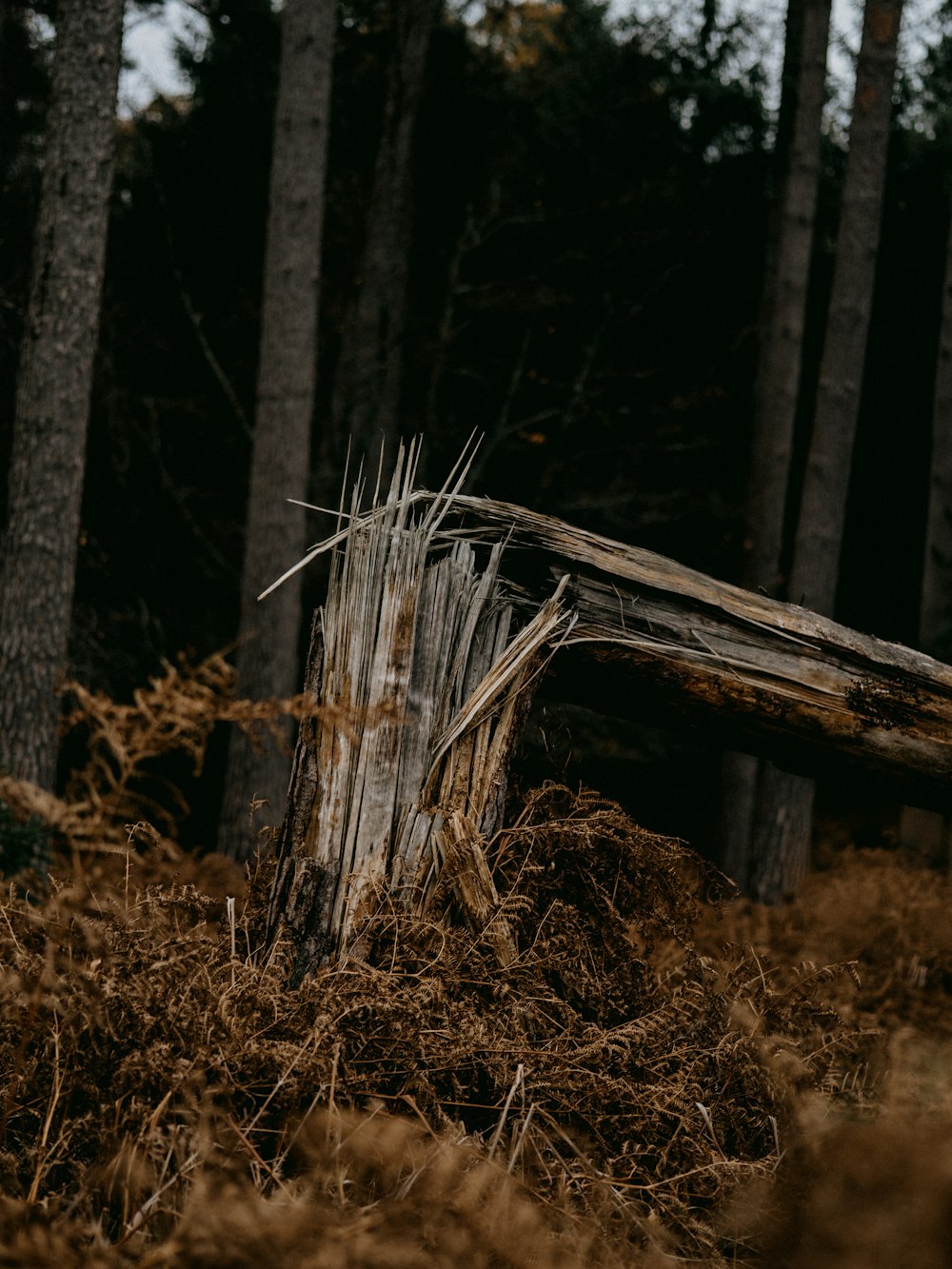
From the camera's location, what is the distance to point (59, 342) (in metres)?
6.59

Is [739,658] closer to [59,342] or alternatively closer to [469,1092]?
[469,1092]

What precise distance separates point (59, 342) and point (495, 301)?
215 inches

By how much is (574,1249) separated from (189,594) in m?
9.42

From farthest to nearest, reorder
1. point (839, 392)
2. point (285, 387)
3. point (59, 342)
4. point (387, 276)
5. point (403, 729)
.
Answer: point (387, 276) → point (839, 392) → point (285, 387) → point (59, 342) → point (403, 729)

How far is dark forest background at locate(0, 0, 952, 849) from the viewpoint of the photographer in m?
10.8

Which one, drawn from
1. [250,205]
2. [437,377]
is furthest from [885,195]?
[250,205]

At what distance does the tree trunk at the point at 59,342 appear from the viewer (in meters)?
6.53

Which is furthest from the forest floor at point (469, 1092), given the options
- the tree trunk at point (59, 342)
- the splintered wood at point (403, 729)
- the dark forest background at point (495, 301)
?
the dark forest background at point (495, 301)

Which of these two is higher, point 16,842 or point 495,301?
point 495,301

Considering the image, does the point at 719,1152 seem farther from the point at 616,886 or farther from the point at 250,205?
the point at 250,205

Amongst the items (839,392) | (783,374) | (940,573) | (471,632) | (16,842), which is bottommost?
(16,842)

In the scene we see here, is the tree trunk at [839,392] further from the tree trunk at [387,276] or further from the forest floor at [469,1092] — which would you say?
the forest floor at [469,1092]

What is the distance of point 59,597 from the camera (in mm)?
6602

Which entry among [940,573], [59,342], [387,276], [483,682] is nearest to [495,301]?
[387,276]
